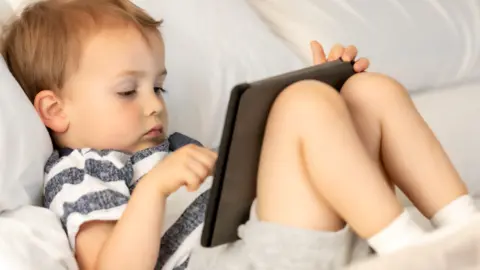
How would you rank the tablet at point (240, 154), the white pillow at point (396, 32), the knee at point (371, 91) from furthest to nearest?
1. the white pillow at point (396, 32)
2. the knee at point (371, 91)
3. the tablet at point (240, 154)

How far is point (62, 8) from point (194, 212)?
1.17 ft

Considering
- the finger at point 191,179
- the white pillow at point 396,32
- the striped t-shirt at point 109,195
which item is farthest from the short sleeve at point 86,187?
the white pillow at point 396,32

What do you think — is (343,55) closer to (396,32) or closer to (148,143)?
(148,143)

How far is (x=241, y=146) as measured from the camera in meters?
0.78

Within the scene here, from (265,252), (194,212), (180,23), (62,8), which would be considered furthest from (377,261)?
(180,23)

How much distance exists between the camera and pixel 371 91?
0.88m

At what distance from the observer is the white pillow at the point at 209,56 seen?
4.19ft

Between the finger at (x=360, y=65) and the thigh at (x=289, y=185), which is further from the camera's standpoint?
the finger at (x=360, y=65)

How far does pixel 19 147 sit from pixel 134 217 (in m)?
0.21

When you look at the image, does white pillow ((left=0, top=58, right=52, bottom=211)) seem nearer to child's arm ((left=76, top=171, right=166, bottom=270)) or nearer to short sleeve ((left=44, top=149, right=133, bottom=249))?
short sleeve ((left=44, top=149, right=133, bottom=249))

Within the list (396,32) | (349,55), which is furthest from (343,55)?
(396,32)

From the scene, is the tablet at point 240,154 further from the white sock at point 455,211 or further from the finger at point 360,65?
the white sock at point 455,211

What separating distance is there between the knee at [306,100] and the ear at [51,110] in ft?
1.20

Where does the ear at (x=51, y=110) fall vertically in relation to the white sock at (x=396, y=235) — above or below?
below
